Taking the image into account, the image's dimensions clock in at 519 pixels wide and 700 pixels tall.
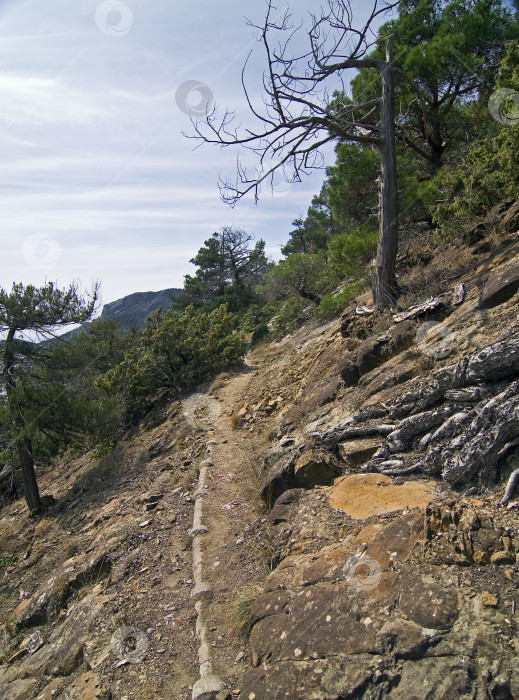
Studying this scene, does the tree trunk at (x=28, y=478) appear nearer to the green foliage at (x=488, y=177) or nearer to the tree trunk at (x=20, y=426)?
the tree trunk at (x=20, y=426)

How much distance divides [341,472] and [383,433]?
654 millimetres

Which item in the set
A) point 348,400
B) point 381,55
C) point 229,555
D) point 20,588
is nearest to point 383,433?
point 348,400

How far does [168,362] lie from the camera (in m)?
15.0

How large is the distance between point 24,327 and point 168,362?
538cm

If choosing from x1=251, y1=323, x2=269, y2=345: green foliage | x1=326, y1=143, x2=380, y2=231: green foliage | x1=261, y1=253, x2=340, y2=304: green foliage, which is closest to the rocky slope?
x1=326, y1=143, x2=380, y2=231: green foliage

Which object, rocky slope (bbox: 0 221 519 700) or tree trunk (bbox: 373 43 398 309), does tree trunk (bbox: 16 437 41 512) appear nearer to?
rocky slope (bbox: 0 221 519 700)

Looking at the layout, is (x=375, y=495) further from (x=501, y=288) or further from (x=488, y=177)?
(x=488, y=177)

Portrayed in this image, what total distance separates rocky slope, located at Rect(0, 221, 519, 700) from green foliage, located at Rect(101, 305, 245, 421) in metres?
6.63

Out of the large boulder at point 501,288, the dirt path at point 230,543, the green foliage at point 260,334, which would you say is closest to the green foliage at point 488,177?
the large boulder at point 501,288

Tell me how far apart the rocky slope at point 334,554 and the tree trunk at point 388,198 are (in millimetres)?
714

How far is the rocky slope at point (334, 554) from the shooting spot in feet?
8.23

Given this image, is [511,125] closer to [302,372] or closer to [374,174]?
[374,174]

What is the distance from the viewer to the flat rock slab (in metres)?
3.65

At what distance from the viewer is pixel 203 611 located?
403 cm
